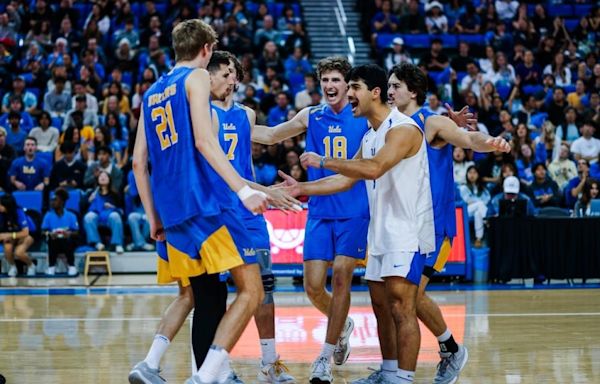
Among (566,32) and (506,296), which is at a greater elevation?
(566,32)

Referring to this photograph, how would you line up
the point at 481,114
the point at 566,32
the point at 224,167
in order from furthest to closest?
the point at 566,32 → the point at 481,114 → the point at 224,167

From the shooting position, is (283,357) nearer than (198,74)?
No

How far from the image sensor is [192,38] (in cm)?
603

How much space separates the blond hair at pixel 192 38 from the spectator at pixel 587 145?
13.3 metres

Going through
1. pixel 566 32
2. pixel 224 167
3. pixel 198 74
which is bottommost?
pixel 224 167

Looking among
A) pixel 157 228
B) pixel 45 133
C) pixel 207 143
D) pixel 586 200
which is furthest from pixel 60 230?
pixel 207 143

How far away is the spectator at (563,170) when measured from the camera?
17469 millimetres

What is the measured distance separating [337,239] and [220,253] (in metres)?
2.25

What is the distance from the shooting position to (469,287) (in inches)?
570

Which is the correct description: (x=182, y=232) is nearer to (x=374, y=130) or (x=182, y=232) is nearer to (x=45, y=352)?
(x=374, y=130)

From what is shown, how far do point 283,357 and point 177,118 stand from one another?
10.9 ft

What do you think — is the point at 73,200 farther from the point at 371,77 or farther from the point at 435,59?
the point at 371,77

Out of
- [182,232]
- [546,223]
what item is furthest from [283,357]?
[546,223]

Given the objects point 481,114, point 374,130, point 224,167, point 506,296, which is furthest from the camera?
point 481,114
